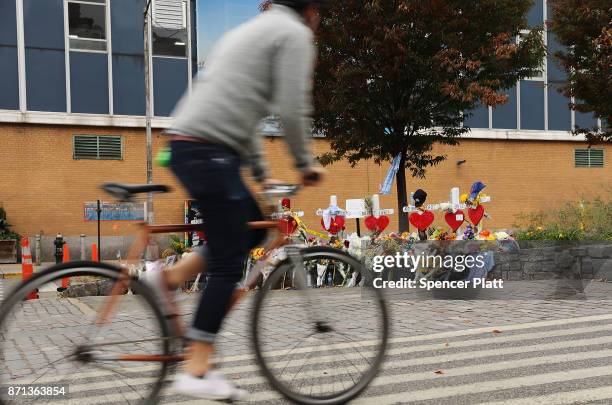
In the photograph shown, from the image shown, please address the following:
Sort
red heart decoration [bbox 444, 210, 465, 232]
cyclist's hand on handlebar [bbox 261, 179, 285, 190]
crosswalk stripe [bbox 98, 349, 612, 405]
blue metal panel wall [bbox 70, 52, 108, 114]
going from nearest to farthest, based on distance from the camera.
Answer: cyclist's hand on handlebar [bbox 261, 179, 285, 190] → crosswalk stripe [bbox 98, 349, 612, 405] → red heart decoration [bbox 444, 210, 465, 232] → blue metal panel wall [bbox 70, 52, 108, 114]

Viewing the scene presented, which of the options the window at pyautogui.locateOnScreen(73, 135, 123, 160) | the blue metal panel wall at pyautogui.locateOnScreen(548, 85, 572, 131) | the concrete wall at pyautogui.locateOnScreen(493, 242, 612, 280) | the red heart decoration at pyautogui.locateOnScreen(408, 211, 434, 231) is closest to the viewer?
the concrete wall at pyautogui.locateOnScreen(493, 242, 612, 280)

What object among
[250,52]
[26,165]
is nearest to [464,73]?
[250,52]

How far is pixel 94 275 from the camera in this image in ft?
9.98

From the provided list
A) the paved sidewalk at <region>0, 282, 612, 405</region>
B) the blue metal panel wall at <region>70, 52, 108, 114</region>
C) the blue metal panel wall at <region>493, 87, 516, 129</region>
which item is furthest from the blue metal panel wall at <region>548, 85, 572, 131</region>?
the paved sidewalk at <region>0, 282, 612, 405</region>

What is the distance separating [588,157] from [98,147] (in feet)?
67.8

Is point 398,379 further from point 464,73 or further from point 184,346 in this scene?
point 464,73

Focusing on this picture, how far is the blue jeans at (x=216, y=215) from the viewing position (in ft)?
9.48

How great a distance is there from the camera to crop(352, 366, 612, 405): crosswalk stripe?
3775 mm

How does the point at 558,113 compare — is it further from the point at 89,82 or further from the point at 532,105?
the point at 89,82

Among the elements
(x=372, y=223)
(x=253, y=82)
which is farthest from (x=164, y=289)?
(x=372, y=223)

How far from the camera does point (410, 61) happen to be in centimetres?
1366

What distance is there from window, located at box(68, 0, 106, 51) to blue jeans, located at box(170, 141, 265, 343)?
21.9m

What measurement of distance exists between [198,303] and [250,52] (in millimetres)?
1152

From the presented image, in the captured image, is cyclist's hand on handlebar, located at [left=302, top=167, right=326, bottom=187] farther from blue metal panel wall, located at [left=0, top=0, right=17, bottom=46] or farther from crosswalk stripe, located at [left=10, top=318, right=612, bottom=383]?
blue metal panel wall, located at [left=0, top=0, right=17, bottom=46]
